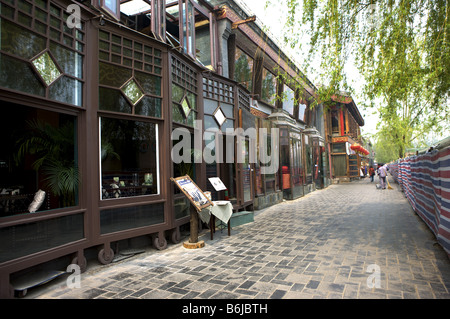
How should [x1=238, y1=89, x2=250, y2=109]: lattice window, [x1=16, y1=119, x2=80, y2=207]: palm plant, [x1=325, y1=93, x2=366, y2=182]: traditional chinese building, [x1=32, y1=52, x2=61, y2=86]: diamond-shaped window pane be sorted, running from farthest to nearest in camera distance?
[x1=325, y1=93, x2=366, y2=182]: traditional chinese building, [x1=238, y1=89, x2=250, y2=109]: lattice window, [x1=16, y1=119, x2=80, y2=207]: palm plant, [x1=32, y1=52, x2=61, y2=86]: diamond-shaped window pane

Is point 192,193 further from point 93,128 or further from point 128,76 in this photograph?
point 128,76

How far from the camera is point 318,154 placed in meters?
18.4

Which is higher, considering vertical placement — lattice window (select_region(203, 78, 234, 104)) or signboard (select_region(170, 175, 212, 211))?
lattice window (select_region(203, 78, 234, 104))

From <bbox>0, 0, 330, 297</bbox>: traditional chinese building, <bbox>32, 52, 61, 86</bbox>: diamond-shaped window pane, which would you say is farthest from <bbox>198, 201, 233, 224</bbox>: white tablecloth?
<bbox>32, 52, 61, 86</bbox>: diamond-shaped window pane

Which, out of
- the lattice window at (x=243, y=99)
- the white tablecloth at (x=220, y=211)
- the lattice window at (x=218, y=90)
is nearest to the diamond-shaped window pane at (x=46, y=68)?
the white tablecloth at (x=220, y=211)

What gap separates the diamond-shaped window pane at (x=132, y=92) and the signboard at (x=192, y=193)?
161 cm

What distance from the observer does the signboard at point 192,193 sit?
511 centimetres

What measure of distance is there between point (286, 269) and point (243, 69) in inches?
344

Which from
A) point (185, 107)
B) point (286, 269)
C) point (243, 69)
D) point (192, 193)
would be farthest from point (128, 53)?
point (243, 69)

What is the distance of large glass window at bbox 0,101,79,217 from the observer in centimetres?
402

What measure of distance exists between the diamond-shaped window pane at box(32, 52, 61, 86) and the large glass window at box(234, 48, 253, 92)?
24.0ft

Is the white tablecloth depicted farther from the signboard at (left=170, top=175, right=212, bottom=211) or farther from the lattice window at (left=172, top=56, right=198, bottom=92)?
the lattice window at (left=172, top=56, right=198, bottom=92)
